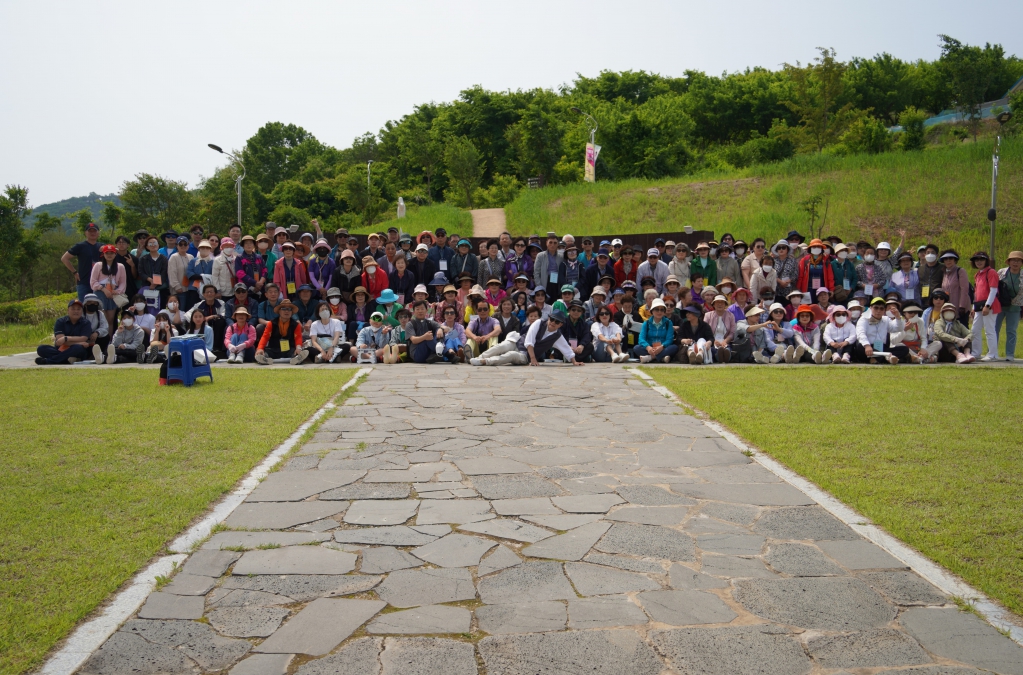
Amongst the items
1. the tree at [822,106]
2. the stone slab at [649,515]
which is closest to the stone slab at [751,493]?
the stone slab at [649,515]

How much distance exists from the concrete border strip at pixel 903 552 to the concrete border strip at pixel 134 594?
154 inches

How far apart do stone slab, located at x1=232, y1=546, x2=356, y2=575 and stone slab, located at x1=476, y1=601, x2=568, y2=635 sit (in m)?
0.92

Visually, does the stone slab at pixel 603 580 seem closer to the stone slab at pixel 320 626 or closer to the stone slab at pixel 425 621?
the stone slab at pixel 425 621

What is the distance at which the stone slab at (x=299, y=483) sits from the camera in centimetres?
552

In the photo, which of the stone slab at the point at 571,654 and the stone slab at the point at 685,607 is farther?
the stone slab at the point at 685,607

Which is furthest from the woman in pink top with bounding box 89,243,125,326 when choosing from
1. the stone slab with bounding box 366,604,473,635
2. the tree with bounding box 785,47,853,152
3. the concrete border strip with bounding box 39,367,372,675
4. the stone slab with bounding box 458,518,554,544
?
the tree with bounding box 785,47,853,152

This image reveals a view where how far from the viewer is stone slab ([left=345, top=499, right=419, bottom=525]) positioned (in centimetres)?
502

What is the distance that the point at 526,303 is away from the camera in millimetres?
14617

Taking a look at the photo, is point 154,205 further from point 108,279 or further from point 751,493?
point 751,493

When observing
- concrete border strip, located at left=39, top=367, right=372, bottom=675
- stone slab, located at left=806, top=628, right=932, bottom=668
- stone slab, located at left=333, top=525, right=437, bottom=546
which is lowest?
stone slab, located at left=806, top=628, right=932, bottom=668

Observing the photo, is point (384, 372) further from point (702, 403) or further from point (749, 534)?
point (749, 534)

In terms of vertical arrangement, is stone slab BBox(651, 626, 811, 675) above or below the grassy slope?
below

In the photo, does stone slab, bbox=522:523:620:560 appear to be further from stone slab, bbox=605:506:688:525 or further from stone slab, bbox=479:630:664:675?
stone slab, bbox=479:630:664:675

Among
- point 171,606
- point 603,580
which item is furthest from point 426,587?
point 171,606
